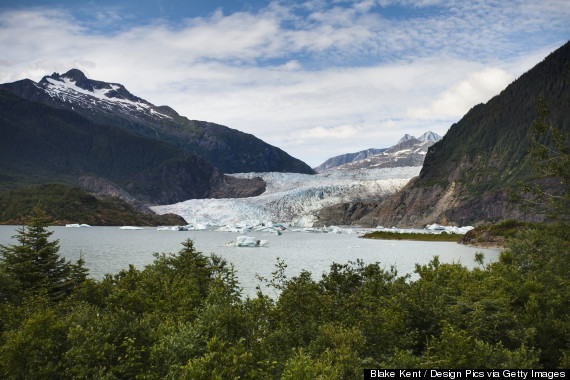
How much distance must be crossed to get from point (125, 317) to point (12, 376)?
9.81 ft

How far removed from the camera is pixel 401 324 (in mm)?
12453

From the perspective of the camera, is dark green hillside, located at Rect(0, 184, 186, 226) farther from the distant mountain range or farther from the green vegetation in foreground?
the green vegetation in foreground

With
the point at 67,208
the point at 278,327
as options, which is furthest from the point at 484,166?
the point at 278,327

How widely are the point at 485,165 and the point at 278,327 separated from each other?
592 feet

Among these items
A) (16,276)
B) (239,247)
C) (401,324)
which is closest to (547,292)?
(401,324)

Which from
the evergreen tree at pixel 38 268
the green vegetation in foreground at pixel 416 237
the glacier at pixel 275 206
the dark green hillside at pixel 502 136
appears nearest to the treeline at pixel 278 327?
the evergreen tree at pixel 38 268

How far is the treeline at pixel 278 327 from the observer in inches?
393

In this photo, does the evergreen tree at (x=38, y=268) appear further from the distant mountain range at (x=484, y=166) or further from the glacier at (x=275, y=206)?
the distant mountain range at (x=484, y=166)

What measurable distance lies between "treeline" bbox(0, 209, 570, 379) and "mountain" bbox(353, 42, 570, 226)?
14284cm

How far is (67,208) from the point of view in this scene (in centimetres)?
15250

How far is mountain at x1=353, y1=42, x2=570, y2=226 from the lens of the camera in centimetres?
15325

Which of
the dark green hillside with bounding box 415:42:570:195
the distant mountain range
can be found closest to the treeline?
the distant mountain range

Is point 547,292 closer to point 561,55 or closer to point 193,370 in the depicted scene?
point 193,370

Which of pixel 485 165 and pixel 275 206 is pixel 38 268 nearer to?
pixel 275 206
